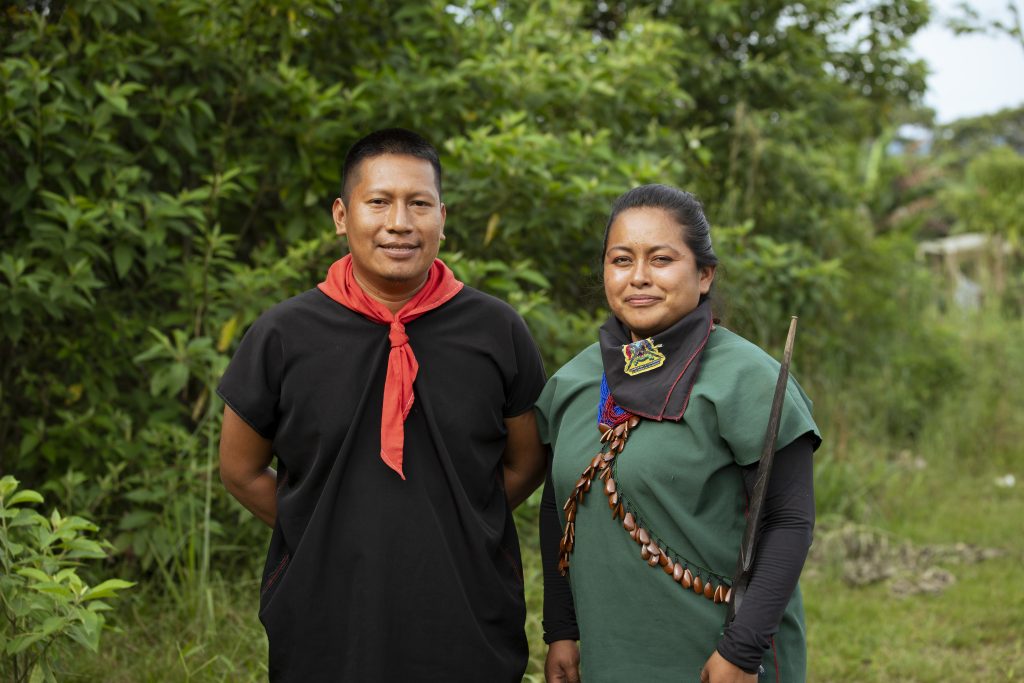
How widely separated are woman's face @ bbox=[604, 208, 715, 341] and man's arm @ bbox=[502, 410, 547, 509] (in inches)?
16.7

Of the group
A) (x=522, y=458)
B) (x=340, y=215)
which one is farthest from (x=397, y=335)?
(x=522, y=458)

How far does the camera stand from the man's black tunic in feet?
7.79

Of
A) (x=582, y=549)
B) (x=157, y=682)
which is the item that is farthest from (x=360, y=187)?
(x=157, y=682)

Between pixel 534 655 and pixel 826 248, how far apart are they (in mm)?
4308

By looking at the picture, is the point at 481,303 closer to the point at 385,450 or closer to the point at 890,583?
the point at 385,450

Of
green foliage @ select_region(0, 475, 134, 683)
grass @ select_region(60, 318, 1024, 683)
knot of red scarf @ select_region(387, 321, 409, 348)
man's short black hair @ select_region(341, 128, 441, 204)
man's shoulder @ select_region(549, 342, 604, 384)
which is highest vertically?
man's short black hair @ select_region(341, 128, 441, 204)

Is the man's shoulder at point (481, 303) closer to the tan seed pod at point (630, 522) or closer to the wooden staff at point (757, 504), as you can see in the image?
the tan seed pod at point (630, 522)

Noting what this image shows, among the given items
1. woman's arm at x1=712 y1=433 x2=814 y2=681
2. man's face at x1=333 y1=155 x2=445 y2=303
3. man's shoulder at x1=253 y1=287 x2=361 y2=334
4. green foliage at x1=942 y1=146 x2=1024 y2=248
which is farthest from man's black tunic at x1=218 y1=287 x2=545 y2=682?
green foliage at x1=942 y1=146 x2=1024 y2=248

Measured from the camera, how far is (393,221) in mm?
2441

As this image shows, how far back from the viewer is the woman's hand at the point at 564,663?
249 cm

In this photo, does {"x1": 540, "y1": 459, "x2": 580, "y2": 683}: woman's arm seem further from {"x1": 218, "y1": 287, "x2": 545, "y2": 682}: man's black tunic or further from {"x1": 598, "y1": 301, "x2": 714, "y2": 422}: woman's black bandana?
{"x1": 598, "y1": 301, "x2": 714, "y2": 422}: woman's black bandana

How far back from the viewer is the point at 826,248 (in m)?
7.42

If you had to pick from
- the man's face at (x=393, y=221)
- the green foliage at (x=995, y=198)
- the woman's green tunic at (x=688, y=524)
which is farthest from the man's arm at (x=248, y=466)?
the green foliage at (x=995, y=198)

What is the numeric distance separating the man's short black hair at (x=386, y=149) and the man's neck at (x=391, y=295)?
215 millimetres
